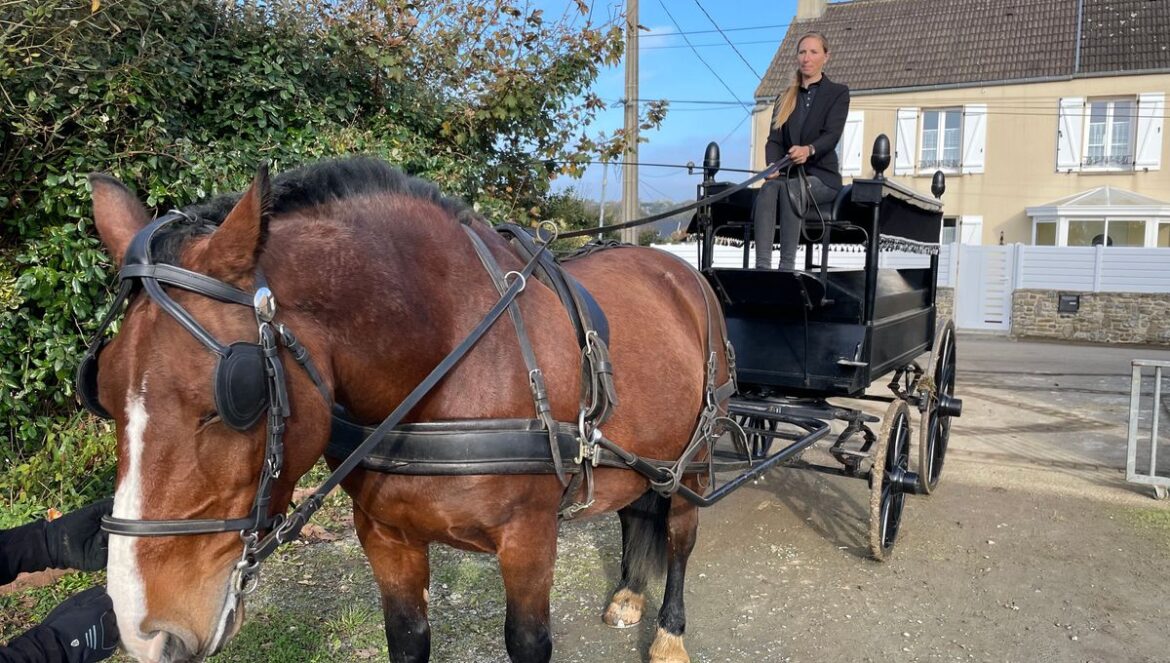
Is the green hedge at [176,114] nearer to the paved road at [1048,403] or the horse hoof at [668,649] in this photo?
the horse hoof at [668,649]

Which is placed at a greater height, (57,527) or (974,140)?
(974,140)

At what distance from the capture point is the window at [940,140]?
18.7 meters

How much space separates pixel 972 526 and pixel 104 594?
4.71 meters

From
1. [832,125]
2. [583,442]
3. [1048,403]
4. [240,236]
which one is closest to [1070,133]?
[1048,403]

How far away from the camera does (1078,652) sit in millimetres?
3225

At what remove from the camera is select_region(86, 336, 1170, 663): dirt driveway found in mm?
3285

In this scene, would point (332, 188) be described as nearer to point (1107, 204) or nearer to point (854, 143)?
point (854, 143)

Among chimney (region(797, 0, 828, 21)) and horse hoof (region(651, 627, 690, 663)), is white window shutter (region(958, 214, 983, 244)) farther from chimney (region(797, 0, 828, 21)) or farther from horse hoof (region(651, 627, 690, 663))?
horse hoof (region(651, 627, 690, 663))

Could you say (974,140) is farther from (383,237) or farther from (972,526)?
(383,237)

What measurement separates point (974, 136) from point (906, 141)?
61.0 inches

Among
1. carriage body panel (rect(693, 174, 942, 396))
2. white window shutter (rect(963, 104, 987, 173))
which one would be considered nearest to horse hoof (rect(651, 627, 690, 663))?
carriage body panel (rect(693, 174, 942, 396))

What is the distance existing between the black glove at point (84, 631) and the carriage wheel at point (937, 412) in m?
4.10

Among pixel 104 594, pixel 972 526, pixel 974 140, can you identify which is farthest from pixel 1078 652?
pixel 974 140

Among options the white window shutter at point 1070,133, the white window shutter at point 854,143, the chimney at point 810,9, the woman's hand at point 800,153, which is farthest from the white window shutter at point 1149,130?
the woman's hand at point 800,153
